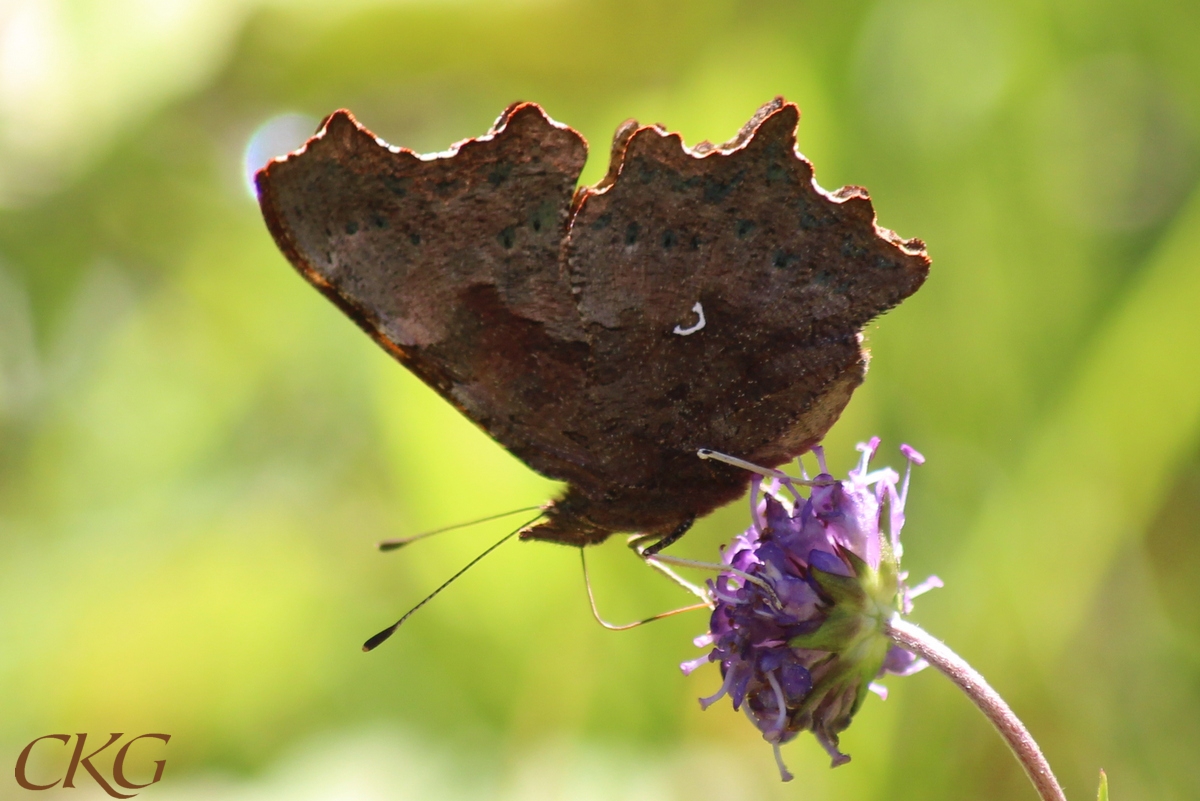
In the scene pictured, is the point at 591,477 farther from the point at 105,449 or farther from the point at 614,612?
the point at 105,449

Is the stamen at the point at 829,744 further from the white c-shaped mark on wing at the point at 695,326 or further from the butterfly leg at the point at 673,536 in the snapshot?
the white c-shaped mark on wing at the point at 695,326

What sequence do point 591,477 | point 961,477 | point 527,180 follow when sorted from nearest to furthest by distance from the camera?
point 527,180, point 591,477, point 961,477

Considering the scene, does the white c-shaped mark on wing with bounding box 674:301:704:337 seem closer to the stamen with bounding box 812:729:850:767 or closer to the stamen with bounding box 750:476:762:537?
the stamen with bounding box 750:476:762:537

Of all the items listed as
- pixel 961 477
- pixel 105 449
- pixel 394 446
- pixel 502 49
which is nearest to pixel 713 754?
pixel 961 477

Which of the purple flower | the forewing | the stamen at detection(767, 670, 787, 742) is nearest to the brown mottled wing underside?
the forewing

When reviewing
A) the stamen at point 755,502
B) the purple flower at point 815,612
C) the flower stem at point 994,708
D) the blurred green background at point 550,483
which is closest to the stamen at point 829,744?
the purple flower at point 815,612

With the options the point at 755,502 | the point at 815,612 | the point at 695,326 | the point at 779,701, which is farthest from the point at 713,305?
the point at 779,701
